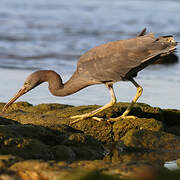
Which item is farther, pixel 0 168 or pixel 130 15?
pixel 130 15

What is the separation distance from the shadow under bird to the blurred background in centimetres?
157

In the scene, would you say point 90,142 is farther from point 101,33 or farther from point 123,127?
point 101,33

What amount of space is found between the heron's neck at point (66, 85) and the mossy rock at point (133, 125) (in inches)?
40.1

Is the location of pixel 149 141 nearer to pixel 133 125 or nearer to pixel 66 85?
pixel 133 125

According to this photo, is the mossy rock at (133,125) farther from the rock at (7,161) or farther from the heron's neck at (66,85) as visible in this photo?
the rock at (7,161)

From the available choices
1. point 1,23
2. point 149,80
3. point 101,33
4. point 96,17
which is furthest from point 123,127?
point 96,17

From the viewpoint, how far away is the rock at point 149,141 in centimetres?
642

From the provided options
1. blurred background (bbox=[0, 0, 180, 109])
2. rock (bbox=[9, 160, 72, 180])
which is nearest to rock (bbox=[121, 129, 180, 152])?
rock (bbox=[9, 160, 72, 180])

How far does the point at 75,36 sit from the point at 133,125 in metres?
11.7

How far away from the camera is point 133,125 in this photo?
7055 mm

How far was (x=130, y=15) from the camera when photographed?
23250mm

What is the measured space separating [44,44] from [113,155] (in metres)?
11.0

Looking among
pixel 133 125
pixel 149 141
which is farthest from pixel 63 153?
pixel 133 125

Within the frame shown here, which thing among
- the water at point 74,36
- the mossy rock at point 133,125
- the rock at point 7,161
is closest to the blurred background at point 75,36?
the water at point 74,36
